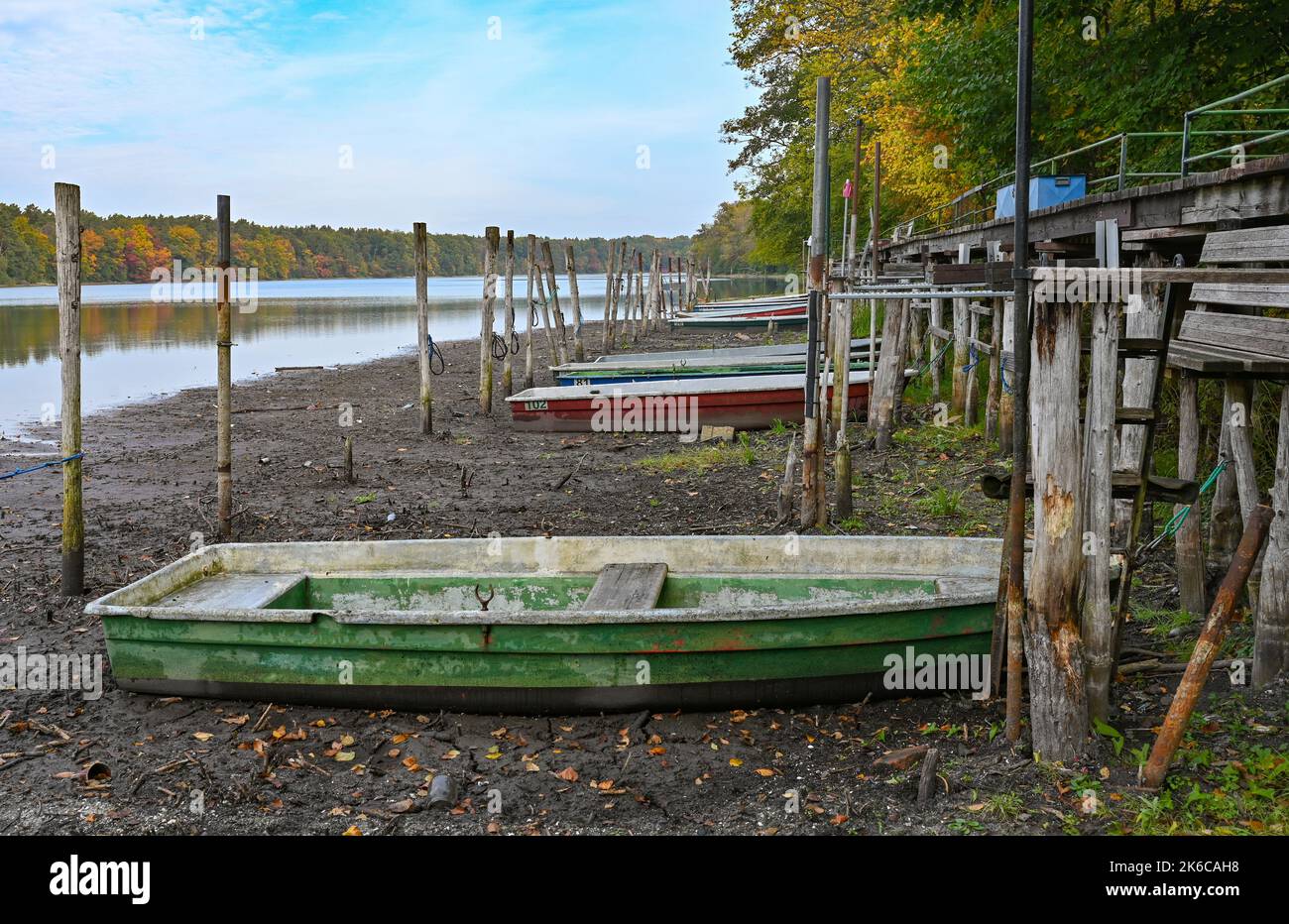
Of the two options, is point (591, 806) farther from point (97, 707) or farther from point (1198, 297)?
point (1198, 297)

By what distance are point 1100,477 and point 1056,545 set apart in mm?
405

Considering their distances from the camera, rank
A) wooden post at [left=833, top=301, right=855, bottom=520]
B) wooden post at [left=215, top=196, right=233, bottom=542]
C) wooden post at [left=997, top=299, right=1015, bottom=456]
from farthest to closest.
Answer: wooden post at [left=997, top=299, right=1015, bottom=456]
wooden post at [left=833, top=301, right=855, bottom=520]
wooden post at [left=215, top=196, right=233, bottom=542]

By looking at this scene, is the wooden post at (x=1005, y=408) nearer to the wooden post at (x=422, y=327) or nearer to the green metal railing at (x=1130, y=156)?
the green metal railing at (x=1130, y=156)

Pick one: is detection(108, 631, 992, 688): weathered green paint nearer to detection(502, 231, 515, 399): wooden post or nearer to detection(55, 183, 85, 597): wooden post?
detection(55, 183, 85, 597): wooden post

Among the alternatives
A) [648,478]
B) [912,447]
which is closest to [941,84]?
[912,447]

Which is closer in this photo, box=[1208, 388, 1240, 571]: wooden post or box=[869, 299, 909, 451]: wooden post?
box=[1208, 388, 1240, 571]: wooden post

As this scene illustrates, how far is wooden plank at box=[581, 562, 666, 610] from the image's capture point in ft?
23.4

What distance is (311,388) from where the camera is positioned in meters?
26.1

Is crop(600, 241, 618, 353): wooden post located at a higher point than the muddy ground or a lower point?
higher

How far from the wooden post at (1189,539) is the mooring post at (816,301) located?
2964mm

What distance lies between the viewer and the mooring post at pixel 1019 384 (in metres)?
5.07

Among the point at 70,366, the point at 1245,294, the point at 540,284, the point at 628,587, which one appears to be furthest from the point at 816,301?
the point at 540,284

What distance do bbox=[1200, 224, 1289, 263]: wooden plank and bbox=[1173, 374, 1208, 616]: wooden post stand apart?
0.90m

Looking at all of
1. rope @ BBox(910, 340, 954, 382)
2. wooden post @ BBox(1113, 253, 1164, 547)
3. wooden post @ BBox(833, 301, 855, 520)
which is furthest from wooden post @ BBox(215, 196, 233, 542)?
rope @ BBox(910, 340, 954, 382)
